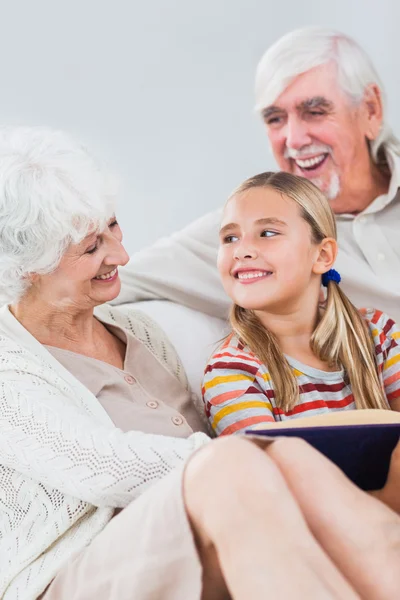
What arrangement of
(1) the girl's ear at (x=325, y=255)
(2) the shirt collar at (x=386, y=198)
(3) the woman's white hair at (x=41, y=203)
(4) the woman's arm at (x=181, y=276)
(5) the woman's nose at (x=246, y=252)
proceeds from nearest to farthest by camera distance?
1. (3) the woman's white hair at (x=41, y=203)
2. (5) the woman's nose at (x=246, y=252)
3. (1) the girl's ear at (x=325, y=255)
4. (4) the woman's arm at (x=181, y=276)
5. (2) the shirt collar at (x=386, y=198)

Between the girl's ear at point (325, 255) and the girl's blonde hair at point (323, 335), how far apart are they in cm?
2

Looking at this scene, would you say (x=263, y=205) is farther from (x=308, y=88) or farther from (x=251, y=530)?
(x=251, y=530)

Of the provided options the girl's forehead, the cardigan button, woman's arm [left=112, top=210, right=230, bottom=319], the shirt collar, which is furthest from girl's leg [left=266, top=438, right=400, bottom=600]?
the shirt collar

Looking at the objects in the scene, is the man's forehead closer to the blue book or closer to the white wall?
the white wall

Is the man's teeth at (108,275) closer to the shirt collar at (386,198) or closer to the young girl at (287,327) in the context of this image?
the young girl at (287,327)

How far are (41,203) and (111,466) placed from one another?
1.73 feet

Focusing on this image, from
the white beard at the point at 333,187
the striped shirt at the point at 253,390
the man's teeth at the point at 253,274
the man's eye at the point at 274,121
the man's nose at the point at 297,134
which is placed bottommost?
the striped shirt at the point at 253,390

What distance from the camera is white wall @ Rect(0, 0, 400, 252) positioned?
2.63 meters

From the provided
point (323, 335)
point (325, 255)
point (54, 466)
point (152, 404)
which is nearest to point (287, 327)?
point (323, 335)

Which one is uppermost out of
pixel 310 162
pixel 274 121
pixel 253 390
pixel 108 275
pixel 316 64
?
pixel 316 64

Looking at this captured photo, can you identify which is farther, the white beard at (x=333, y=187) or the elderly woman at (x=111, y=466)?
the white beard at (x=333, y=187)

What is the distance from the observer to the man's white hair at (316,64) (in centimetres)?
249

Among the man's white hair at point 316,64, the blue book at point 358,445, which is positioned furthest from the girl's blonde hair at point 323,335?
the man's white hair at point 316,64

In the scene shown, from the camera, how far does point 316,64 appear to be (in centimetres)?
248
